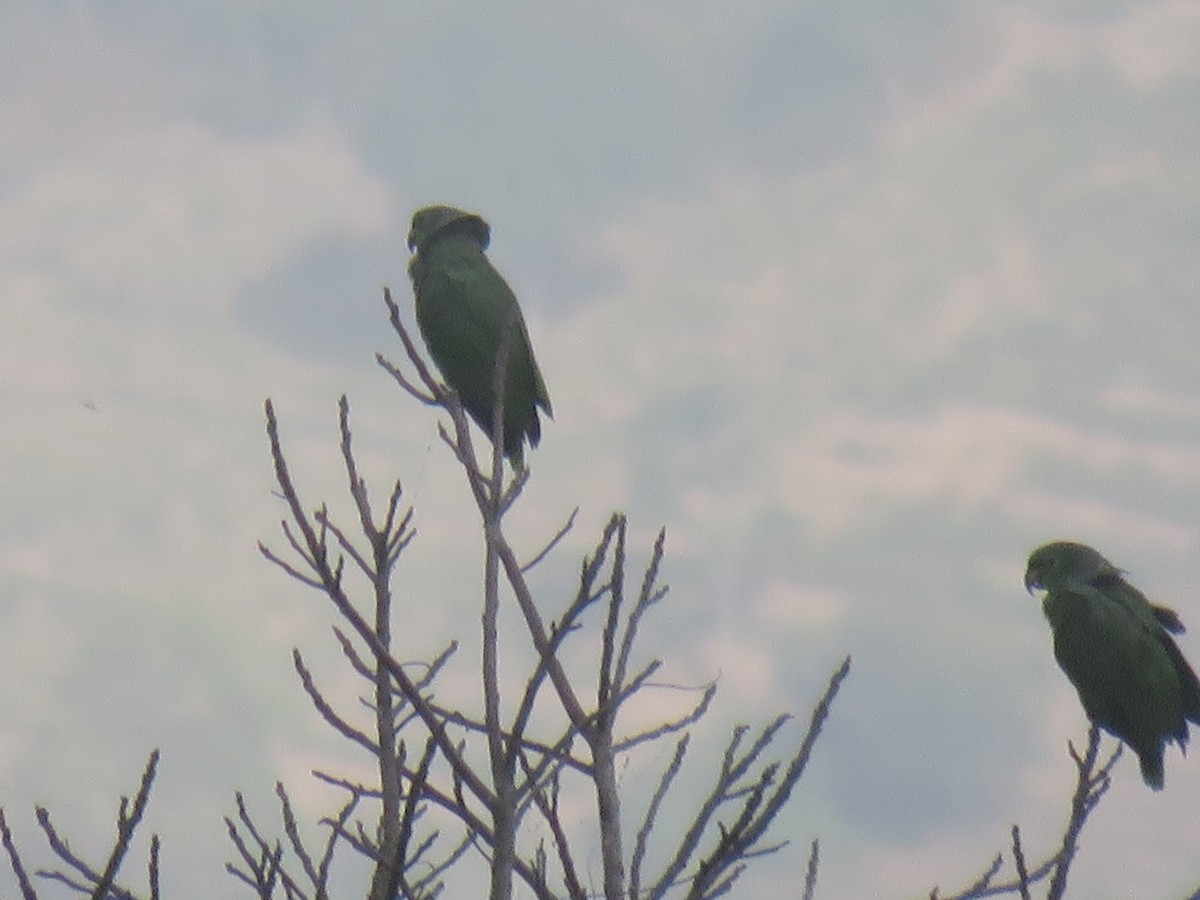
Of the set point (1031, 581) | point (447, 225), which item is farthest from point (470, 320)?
point (1031, 581)

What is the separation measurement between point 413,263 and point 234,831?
4.97m

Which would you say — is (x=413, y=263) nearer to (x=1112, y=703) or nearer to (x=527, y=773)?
(x=1112, y=703)

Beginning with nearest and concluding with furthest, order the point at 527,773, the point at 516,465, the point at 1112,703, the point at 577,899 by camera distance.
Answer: the point at 577,899 → the point at 527,773 → the point at 1112,703 → the point at 516,465

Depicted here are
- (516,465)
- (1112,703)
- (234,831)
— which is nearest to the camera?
(234,831)

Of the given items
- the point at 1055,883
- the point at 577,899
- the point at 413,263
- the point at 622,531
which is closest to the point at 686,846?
the point at 577,899

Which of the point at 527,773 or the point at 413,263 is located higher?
the point at 413,263

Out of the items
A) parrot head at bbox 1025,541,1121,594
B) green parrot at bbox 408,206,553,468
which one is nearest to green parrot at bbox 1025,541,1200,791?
parrot head at bbox 1025,541,1121,594

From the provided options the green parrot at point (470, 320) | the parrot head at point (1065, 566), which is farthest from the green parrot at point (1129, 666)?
the green parrot at point (470, 320)

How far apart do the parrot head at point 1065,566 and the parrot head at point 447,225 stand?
3.52 metres

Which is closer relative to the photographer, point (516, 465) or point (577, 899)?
point (577, 899)

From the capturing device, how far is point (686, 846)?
298 cm

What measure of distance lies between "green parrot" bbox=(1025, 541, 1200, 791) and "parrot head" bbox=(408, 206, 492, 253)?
12.0ft

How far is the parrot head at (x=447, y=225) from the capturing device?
26.7ft

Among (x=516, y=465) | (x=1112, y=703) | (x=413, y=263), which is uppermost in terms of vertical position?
(x=413, y=263)
